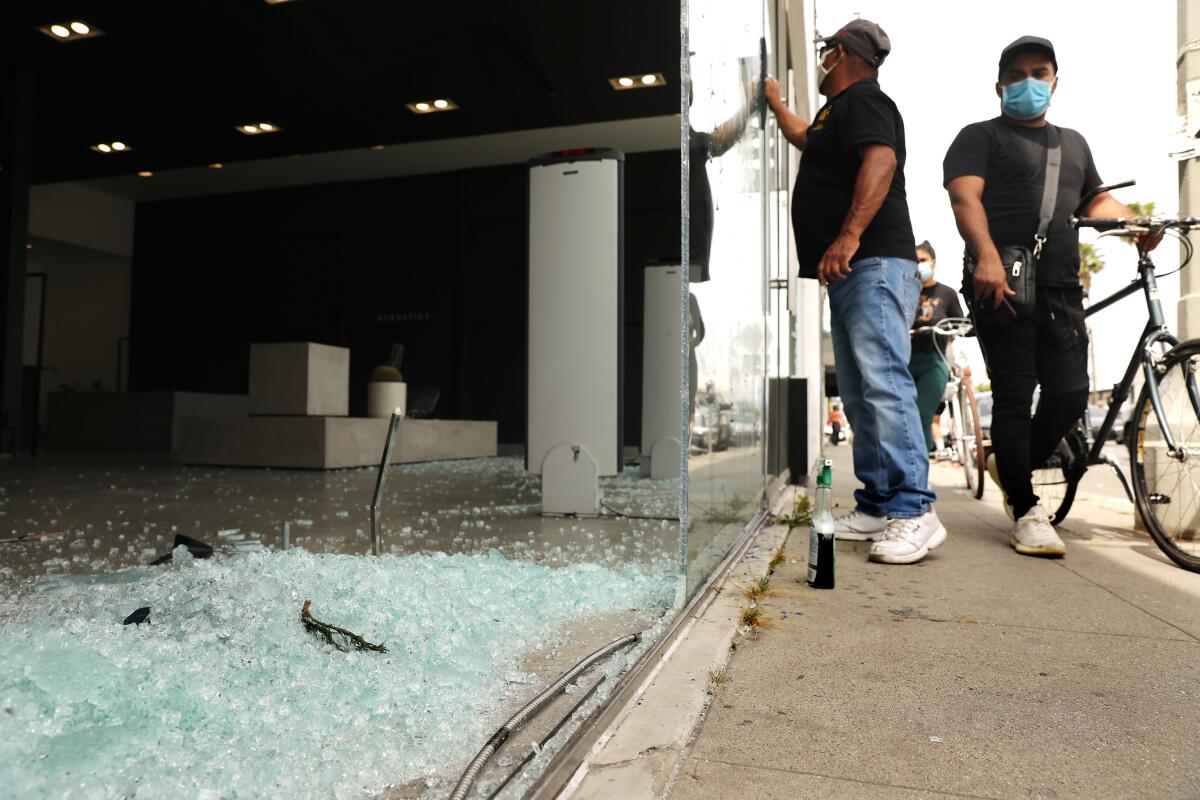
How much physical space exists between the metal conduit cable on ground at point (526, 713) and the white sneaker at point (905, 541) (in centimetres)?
114

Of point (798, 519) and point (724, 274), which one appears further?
point (798, 519)

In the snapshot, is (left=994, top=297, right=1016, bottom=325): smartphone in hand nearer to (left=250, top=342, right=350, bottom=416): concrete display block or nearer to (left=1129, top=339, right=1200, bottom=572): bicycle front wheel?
(left=1129, top=339, right=1200, bottom=572): bicycle front wheel

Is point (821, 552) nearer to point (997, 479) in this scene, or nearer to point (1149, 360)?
A: point (997, 479)

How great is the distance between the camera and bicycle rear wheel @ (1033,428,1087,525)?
2.74 m

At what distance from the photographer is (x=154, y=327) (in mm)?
12609

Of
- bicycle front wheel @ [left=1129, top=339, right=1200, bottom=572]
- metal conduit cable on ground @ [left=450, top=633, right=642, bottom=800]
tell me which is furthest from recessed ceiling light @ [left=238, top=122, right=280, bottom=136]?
metal conduit cable on ground @ [left=450, top=633, right=642, bottom=800]

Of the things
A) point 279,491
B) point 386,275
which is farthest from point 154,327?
point 279,491

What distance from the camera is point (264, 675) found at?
1073 mm

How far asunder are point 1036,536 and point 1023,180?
115 cm

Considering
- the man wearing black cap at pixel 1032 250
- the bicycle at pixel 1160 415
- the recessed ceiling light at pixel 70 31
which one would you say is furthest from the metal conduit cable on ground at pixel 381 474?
the recessed ceiling light at pixel 70 31

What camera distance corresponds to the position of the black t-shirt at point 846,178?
2.27 m

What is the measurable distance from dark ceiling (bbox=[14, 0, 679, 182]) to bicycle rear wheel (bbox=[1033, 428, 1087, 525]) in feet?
15.0

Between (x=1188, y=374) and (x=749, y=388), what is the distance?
126 centimetres

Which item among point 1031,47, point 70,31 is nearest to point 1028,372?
point 1031,47
